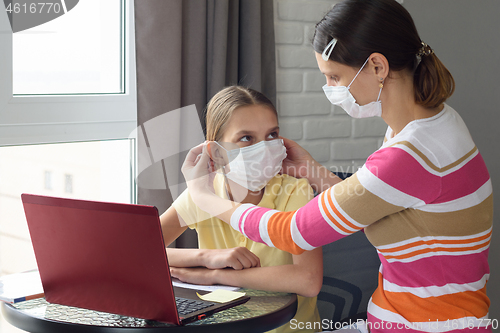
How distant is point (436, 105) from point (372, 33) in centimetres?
21

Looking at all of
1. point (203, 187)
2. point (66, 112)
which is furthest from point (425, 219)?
point (66, 112)

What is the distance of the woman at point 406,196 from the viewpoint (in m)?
0.95

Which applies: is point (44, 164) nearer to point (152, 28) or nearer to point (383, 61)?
point (152, 28)

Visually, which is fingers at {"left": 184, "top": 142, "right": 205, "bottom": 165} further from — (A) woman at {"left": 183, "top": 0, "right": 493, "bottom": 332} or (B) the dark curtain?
(B) the dark curtain

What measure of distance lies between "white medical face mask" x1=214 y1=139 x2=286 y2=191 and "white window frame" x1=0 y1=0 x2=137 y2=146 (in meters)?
0.55

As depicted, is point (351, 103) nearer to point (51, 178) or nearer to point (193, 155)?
point (193, 155)

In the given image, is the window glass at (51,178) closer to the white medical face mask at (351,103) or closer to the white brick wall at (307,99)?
the white brick wall at (307,99)

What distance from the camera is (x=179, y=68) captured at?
1.61 metres

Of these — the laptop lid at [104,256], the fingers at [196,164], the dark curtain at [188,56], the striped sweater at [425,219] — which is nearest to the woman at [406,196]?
the striped sweater at [425,219]

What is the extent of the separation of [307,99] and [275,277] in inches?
43.3

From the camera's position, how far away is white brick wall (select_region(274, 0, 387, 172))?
192cm

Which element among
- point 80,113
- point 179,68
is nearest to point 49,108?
point 80,113

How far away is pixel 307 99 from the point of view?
1995mm

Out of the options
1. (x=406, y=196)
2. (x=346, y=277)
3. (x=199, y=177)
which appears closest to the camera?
(x=406, y=196)
